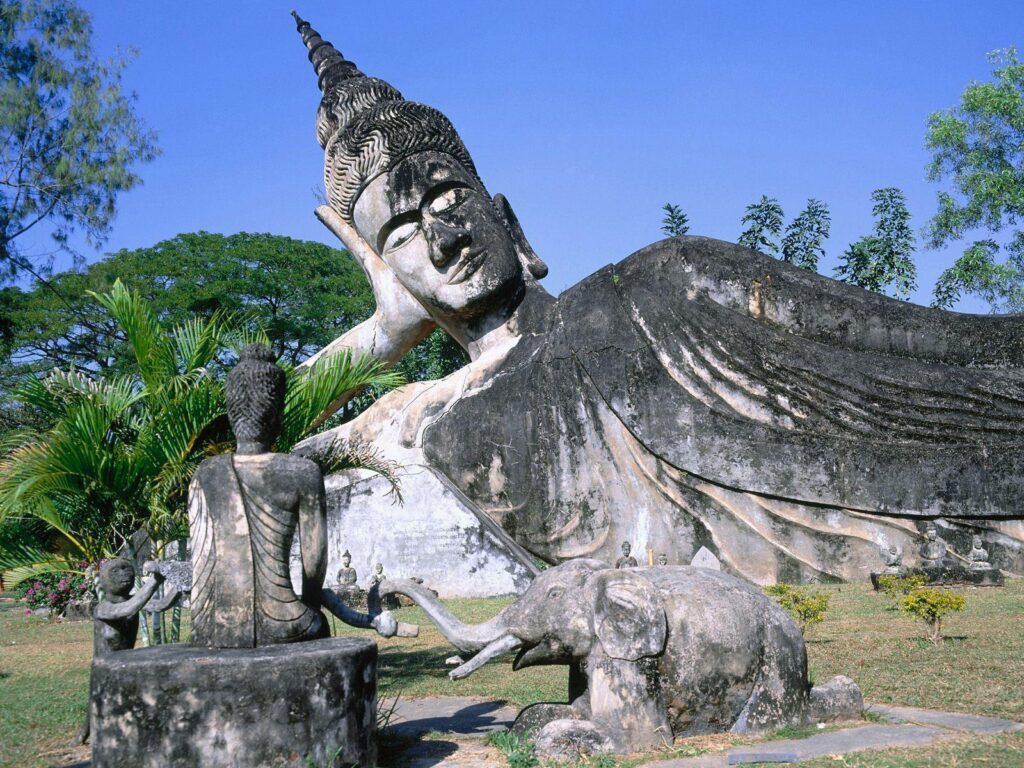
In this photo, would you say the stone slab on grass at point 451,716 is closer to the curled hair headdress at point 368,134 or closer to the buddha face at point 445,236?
the buddha face at point 445,236

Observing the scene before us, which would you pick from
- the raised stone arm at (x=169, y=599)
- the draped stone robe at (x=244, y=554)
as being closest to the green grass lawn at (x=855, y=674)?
the raised stone arm at (x=169, y=599)

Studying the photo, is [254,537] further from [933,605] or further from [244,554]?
[933,605]

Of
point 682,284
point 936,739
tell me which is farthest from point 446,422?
point 936,739

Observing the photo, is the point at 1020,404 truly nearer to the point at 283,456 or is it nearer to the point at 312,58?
the point at 283,456

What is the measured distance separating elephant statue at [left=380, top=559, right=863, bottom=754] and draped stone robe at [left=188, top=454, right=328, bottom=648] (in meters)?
0.62

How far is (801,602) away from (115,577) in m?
5.06

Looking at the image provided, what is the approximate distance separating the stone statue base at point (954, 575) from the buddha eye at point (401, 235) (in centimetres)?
557

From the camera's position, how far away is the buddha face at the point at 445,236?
10680 millimetres

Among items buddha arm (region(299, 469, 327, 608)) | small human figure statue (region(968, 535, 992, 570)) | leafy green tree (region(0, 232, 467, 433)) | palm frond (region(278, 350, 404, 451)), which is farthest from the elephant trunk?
leafy green tree (region(0, 232, 467, 433))

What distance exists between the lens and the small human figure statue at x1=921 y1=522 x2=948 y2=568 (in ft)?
29.8

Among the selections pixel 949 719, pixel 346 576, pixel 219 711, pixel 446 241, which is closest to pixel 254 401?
pixel 219 711

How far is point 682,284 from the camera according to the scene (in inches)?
393

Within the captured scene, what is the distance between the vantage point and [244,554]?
468 centimetres

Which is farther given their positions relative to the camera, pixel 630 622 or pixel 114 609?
pixel 114 609
